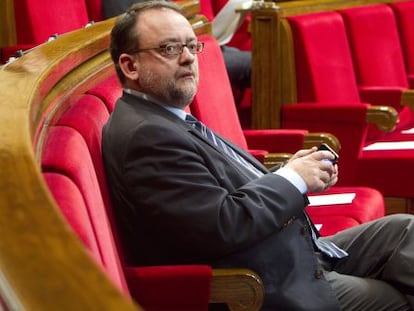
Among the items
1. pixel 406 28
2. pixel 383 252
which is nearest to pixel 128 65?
pixel 383 252

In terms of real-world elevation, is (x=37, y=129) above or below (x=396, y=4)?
above

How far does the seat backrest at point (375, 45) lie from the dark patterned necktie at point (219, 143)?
0.70m

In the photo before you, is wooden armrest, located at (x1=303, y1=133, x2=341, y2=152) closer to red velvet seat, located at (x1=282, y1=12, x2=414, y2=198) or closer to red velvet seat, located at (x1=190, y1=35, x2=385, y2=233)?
red velvet seat, located at (x1=190, y1=35, x2=385, y2=233)

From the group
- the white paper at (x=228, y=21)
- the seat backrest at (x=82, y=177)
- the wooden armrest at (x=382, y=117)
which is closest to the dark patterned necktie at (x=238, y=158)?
the seat backrest at (x=82, y=177)

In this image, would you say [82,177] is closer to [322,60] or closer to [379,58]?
[322,60]

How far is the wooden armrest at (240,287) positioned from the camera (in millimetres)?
657

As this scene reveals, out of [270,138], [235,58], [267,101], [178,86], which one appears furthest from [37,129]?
[235,58]

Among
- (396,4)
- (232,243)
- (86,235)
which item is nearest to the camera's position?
(86,235)

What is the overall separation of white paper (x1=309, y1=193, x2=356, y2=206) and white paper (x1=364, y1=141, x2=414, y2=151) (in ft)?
0.91

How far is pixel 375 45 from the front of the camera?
145cm

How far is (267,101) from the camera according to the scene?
1.30 meters

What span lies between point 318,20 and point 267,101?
0.14 meters

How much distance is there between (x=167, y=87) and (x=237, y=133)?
0.32 metres

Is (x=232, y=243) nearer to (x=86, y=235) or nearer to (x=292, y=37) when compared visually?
(x=86, y=235)
